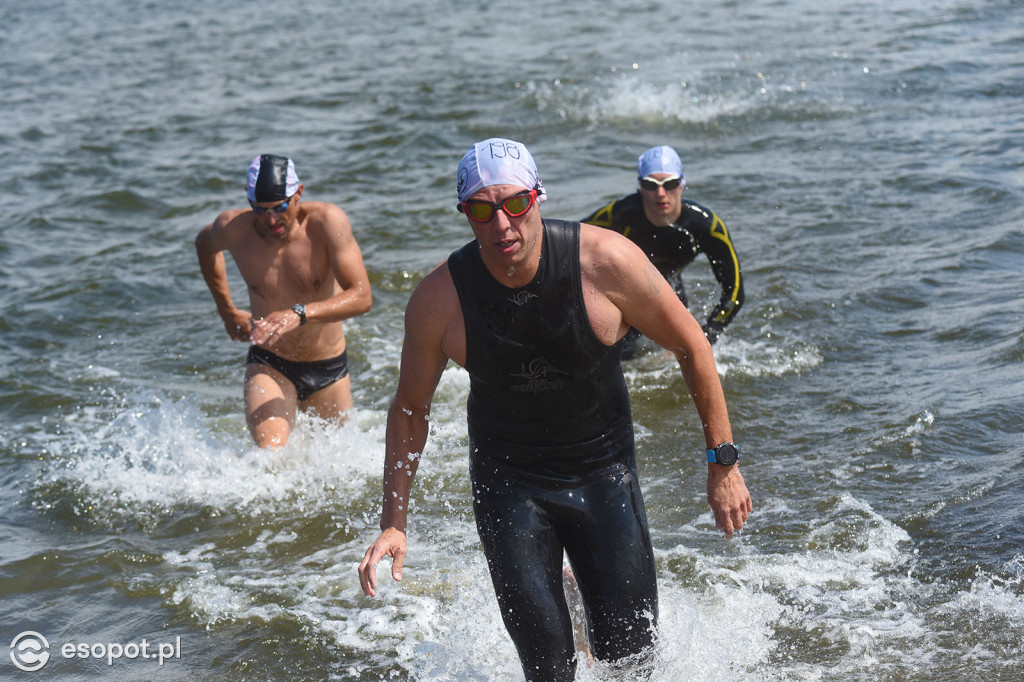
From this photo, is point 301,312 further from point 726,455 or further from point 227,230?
point 726,455

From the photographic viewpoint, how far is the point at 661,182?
7562 mm

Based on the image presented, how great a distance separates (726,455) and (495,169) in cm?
130

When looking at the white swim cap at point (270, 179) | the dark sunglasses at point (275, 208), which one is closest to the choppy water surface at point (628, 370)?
the dark sunglasses at point (275, 208)

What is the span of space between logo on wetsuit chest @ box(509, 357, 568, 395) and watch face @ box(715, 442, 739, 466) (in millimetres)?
608

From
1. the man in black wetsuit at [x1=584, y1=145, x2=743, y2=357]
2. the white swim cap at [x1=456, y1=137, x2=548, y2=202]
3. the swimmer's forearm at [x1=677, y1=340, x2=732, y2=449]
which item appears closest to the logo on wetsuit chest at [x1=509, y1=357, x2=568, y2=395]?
the swimmer's forearm at [x1=677, y1=340, x2=732, y2=449]

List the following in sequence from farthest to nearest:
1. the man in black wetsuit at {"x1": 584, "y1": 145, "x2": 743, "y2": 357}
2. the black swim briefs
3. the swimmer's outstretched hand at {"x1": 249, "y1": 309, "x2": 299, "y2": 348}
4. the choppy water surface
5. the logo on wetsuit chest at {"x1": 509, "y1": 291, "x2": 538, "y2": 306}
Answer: the man in black wetsuit at {"x1": 584, "y1": 145, "x2": 743, "y2": 357}
the black swim briefs
the swimmer's outstretched hand at {"x1": 249, "y1": 309, "x2": 299, "y2": 348}
the choppy water surface
the logo on wetsuit chest at {"x1": 509, "y1": 291, "x2": 538, "y2": 306}

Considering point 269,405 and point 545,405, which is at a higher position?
point 545,405

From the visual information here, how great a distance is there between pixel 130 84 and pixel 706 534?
59.3ft

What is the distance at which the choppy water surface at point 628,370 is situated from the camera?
5.66 m

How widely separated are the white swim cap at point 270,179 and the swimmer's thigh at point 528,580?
300cm

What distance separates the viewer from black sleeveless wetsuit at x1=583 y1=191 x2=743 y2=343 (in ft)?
25.9

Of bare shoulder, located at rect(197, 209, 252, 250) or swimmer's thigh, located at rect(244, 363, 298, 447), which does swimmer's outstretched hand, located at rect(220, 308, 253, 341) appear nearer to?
swimmer's thigh, located at rect(244, 363, 298, 447)

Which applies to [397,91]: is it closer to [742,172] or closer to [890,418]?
[742,172]

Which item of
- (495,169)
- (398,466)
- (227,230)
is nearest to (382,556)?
(398,466)
